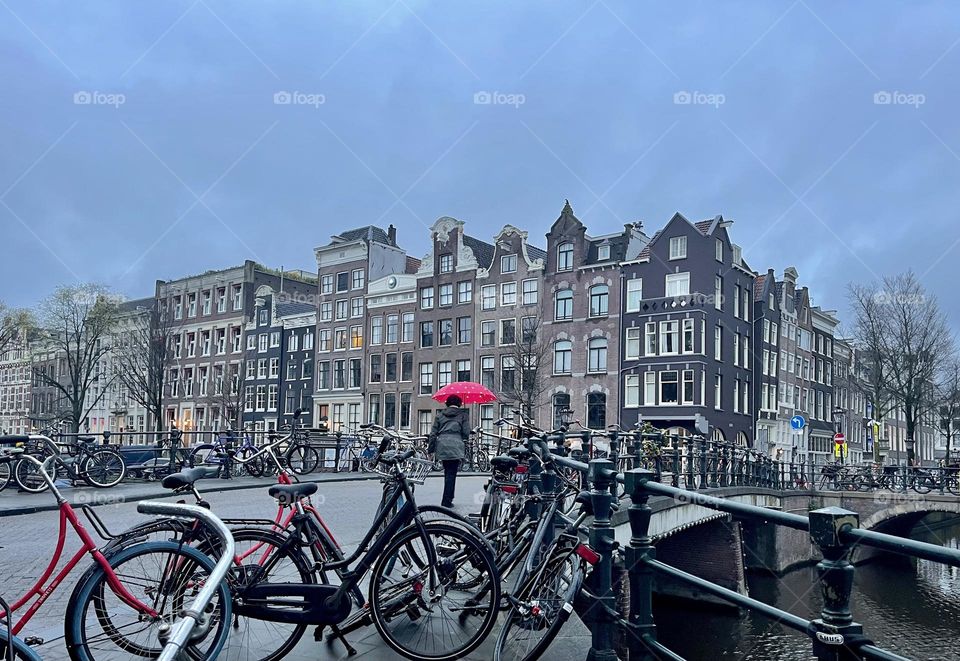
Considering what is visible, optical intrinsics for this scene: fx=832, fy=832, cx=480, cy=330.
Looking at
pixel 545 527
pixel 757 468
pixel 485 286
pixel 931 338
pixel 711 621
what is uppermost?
pixel 485 286

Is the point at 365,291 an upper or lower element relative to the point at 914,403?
upper

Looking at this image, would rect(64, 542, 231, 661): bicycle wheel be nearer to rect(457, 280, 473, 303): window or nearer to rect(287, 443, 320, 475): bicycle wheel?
rect(287, 443, 320, 475): bicycle wheel

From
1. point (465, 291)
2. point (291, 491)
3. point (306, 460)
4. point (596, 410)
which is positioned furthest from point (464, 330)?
point (291, 491)

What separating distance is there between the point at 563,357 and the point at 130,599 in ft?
132

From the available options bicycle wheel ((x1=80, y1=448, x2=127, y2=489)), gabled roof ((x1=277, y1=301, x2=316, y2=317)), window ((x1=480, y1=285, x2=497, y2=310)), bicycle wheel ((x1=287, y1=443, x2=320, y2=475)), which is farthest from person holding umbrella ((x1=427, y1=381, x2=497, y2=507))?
gabled roof ((x1=277, y1=301, x2=316, y2=317))

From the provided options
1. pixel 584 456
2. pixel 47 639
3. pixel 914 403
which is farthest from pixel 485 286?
pixel 47 639

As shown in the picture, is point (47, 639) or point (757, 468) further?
point (757, 468)

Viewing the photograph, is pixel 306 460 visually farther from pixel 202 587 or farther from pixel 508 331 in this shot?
pixel 508 331

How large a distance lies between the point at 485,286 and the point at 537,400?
24.0 feet

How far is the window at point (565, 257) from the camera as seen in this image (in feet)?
144

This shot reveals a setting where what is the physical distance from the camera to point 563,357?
43562 millimetres

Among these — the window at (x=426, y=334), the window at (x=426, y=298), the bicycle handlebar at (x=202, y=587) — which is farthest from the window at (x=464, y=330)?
the bicycle handlebar at (x=202, y=587)

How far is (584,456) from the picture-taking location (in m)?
12.3

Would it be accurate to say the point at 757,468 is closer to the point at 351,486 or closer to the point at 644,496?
the point at 351,486
